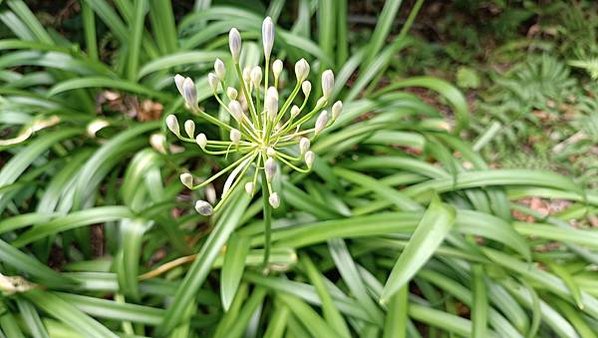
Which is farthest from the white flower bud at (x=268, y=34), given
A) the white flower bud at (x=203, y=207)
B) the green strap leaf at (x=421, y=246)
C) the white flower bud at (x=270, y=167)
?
the green strap leaf at (x=421, y=246)

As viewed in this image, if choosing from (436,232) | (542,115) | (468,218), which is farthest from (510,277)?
(542,115)

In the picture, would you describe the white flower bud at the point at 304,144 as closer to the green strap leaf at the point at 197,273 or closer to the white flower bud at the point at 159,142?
the green strap leaf at the point at 197,273

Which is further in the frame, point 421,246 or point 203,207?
point 421,246

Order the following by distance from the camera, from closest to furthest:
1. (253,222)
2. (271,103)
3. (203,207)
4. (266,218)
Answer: (271,103), (203,207), (266,218), (253,222)

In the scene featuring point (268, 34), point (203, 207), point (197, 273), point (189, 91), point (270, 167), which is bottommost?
point (197, 273)

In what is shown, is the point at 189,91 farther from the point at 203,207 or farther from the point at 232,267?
the point at 232,267

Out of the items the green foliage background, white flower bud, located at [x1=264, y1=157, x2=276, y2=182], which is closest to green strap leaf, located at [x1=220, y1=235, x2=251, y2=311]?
the green foliage background

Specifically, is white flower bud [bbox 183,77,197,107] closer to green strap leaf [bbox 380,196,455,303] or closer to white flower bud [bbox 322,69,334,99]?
white flower bud [bbox 322,69,334,99]

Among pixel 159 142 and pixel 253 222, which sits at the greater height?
pixel 159 142

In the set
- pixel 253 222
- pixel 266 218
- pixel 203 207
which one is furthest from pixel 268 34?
pixel 253 222
